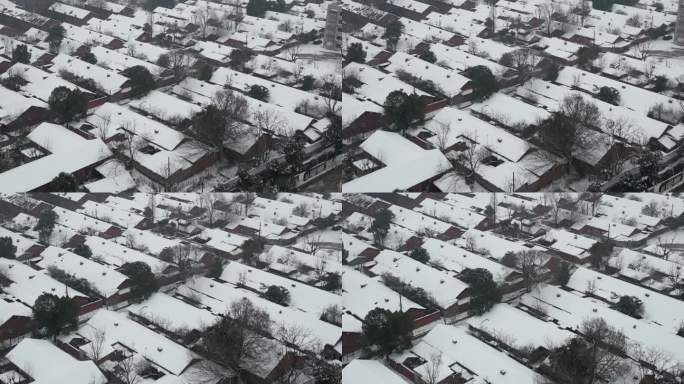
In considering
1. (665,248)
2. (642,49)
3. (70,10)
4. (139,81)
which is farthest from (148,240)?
(642,49)

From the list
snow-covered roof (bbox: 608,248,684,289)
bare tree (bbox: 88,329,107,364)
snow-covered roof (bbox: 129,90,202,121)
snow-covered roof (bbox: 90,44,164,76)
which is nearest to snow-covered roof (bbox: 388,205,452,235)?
snow-covered roof (bbox: 608,248,684,289)

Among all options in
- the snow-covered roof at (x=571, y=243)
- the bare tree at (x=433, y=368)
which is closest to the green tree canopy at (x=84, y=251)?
the bare tree at (x=433, y=368)

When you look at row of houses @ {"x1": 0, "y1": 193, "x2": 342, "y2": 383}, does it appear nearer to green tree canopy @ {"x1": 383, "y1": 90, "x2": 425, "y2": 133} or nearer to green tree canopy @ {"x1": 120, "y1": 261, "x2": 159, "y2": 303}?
green tree canopy @ {"x1": 120, "y1": 261, "x2": 159, "y2": 303}

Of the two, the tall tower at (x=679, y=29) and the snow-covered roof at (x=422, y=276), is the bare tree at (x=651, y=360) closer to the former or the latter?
the snow-covered roof at (x=422, y=276)

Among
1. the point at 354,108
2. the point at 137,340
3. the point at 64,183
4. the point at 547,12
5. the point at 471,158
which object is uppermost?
the point at 547,12

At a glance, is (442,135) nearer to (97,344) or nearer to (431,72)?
(431,72)

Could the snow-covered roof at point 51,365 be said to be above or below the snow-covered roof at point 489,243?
below

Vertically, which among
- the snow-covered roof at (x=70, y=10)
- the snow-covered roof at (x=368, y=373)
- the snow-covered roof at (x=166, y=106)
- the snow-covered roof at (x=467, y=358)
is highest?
the snow-covered roof at (x=70, y=10)
